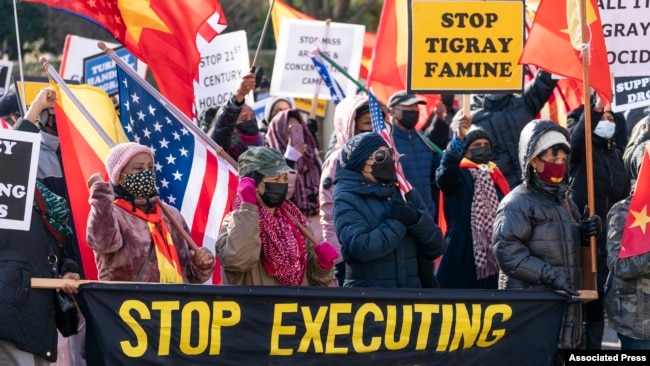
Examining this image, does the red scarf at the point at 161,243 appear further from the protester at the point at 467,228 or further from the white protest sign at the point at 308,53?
the white protest sign at the point at 308,53

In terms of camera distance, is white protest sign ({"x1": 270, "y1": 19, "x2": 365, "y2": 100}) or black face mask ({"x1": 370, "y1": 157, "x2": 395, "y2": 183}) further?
white protest sign ({"x1": 270, "y1": 19, "x2": 365, "y2": 100})

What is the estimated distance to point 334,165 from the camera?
8.41 m

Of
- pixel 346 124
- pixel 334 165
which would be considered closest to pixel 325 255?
pixel 334 165

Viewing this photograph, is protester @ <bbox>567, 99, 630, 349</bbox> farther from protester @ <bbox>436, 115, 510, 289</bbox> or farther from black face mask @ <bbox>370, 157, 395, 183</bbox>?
black face mask @ <bbox>370, 157, 395, 183</bbox>

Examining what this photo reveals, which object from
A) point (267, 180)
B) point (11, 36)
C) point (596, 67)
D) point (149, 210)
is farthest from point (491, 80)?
point (11, 36)

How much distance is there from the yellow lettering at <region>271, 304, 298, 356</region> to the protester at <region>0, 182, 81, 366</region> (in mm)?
984

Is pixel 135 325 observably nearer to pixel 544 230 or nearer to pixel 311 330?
pixel 311 330

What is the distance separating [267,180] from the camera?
274 inches

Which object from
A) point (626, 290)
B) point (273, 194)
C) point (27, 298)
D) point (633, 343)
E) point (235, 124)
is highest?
point (235, 124)

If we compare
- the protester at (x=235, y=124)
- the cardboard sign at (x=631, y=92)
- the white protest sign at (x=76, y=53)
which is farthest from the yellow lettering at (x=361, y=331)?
the white protest sign at (x=76, y=53)

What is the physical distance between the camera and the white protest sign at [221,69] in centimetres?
1194

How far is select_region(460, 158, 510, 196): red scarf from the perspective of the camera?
8977 millimetres

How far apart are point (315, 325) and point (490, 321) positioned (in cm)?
92

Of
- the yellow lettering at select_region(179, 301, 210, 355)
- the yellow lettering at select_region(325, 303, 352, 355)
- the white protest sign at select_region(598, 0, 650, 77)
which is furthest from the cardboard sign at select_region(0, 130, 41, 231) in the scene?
the white protest sign at select_region(598, 0, 650, 77)
